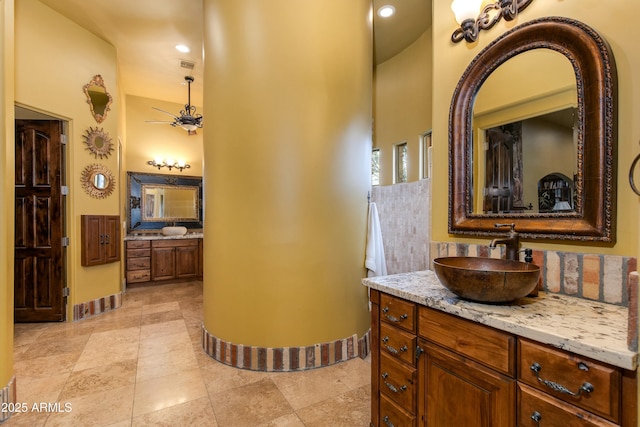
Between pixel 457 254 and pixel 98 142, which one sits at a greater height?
pixel 98 142

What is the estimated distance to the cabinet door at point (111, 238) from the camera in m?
3.89

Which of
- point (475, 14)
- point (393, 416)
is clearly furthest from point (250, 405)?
point (475, 14)

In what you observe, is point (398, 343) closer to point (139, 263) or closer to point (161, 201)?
point (139, 263)

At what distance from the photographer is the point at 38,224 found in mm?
3496

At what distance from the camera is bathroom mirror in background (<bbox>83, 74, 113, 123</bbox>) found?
3.71m

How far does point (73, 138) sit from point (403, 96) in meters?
4.20

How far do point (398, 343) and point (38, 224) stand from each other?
4.28 metres

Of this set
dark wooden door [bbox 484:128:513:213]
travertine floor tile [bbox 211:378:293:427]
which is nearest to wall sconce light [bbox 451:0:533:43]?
dark wooden door [bbox 484:128:513:213]

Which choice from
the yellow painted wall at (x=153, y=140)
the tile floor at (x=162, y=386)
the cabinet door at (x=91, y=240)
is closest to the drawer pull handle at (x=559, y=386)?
the tile floor at (x=162, y=386)

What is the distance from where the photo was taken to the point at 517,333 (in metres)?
0.98

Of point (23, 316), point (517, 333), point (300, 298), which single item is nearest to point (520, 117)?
point (517, 333)

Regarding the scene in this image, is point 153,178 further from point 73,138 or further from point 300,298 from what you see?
point 300,298

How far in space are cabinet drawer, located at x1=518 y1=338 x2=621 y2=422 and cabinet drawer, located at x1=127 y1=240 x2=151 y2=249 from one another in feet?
18.3

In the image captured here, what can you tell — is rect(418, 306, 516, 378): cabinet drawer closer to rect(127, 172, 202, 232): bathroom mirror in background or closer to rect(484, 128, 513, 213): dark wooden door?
rect(484, 128, 513, 213): dark wooden door
